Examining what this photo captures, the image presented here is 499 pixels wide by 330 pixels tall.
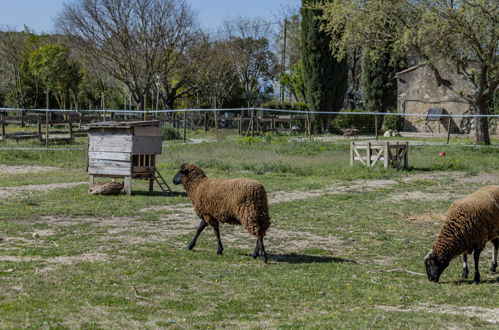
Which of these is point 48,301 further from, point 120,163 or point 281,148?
point 281,148

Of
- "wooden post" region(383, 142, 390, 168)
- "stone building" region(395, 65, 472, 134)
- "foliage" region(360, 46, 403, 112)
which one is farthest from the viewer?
"foliage" region(360, 46, 403, 112)

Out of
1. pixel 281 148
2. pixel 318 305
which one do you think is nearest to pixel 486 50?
pixel 281 148

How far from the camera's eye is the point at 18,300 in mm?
6930

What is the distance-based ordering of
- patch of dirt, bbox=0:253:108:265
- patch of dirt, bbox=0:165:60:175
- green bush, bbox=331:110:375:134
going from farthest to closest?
1. green bush, bbox=331:110:375:134
2. patch of dirt, bbox=0:165:60:175
3. patch of dirt, bbox=0:253:108:265

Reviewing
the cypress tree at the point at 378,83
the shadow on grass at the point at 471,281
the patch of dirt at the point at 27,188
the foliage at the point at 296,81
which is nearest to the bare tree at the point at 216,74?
the foliage at the point at 296,81

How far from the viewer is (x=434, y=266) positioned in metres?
8.47

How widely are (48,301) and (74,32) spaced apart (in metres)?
43.3

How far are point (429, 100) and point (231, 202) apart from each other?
3602 centimetres

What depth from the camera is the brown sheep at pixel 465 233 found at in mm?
8516

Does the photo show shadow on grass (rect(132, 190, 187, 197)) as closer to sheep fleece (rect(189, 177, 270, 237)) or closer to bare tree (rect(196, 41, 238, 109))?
sheep fleece (rect(189, 177, 270, 237))

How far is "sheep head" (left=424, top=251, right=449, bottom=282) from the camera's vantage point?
27.7 feet

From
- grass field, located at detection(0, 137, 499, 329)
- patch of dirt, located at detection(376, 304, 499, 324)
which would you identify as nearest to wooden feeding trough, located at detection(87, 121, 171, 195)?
grass field, located at detection(0, 137, 499, 329)

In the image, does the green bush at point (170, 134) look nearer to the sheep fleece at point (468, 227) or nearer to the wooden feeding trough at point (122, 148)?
the wooden feeding trough at point (122, 148)

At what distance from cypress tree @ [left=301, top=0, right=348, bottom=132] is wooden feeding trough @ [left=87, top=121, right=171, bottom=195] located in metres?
30.4
